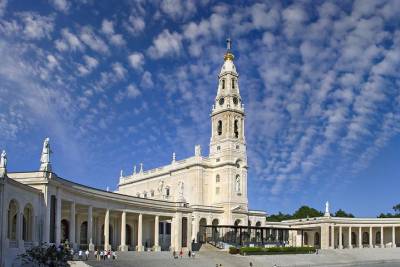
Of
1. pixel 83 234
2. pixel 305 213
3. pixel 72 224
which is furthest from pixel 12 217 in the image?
pixel 305 213

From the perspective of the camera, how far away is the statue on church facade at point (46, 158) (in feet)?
144

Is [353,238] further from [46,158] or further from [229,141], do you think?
[46,158]

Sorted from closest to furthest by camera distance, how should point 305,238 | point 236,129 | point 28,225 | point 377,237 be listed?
point 28,225 < point 236,129 < point 305,238 < point 377,237

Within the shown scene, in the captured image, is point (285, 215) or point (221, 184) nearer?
point (221, 184)

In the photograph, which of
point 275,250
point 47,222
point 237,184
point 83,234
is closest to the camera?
point 47,222

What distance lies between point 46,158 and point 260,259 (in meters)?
31.2

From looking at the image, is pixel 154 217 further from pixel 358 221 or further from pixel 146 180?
pixel 358 221

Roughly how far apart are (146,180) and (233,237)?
26.4 m

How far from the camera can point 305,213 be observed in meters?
129

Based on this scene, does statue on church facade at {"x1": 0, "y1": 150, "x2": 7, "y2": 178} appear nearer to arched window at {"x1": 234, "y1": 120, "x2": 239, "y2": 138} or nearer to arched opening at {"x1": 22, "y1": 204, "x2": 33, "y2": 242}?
arched opening at {"x1": 22, "y1": 204, "x2": 33, "y2": 242}

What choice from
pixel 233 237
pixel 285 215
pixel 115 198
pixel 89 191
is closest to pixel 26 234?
pixel 89 191

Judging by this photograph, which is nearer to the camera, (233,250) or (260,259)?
(260,259)

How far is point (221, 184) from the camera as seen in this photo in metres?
87.0

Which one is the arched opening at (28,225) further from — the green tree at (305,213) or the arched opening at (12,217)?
the green tree at (305,213)
